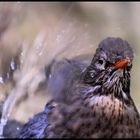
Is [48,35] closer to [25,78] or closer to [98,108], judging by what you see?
[25,78]

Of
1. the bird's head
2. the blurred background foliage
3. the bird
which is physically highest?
the blurred background foliage

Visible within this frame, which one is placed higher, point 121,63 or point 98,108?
point 121,63

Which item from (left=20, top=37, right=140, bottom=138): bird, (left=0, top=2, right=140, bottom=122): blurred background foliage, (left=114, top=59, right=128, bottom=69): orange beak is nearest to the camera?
(left=114, top=59, right=128, bottom=69): orange beak

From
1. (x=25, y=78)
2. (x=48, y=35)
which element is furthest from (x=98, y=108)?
(x=48, y=35)

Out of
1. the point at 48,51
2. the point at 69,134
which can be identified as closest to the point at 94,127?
the point at 69,134

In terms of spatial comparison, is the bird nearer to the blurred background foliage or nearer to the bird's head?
the bird's head

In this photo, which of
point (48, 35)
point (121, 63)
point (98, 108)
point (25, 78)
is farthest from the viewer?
point (48, 35)

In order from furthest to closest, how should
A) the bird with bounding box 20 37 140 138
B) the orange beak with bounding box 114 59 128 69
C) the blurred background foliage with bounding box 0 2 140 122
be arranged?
the blurred background foliage with bounding box 0 2 140 122, the bird with bounding box 20 37 140 138, the orange beak with bounding box 114 59 128 69

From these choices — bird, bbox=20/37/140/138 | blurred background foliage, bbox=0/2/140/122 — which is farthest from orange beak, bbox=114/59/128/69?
blurred background foliage, bbox=0/2/140/122

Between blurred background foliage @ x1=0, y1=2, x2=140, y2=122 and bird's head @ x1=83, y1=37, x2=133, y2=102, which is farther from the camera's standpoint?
blurred background foliage @ x1=0, y1=2, x2=140, y2=122
